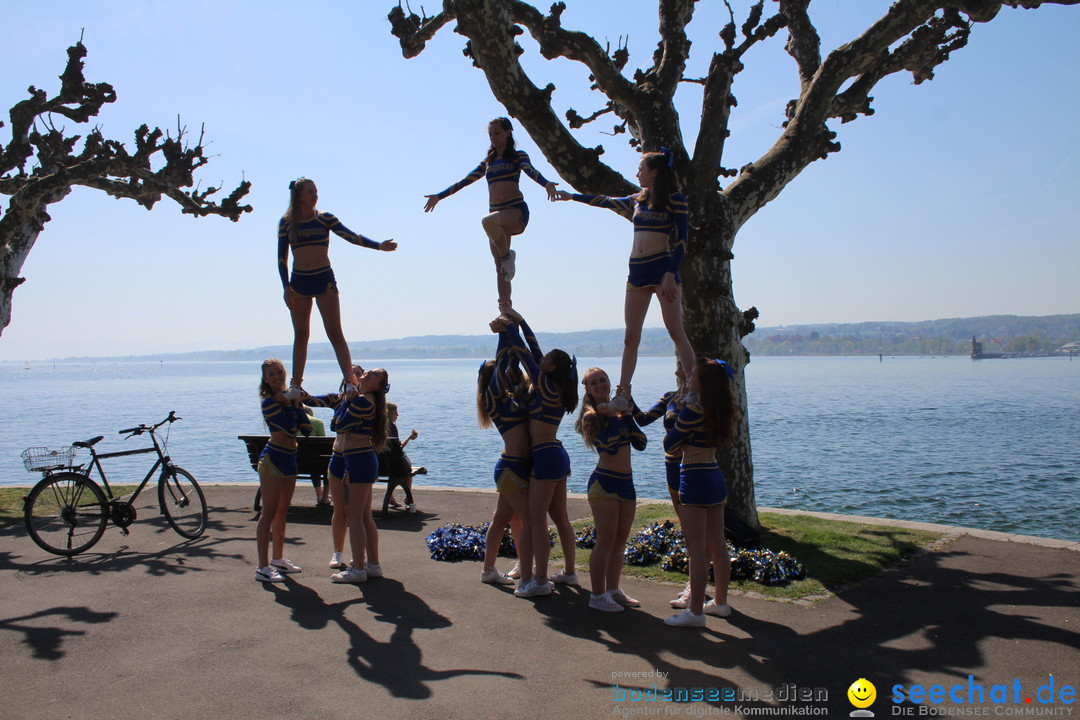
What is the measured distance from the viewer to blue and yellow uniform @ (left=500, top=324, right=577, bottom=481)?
704 cm

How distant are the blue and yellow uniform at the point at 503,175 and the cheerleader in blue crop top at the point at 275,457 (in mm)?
2504

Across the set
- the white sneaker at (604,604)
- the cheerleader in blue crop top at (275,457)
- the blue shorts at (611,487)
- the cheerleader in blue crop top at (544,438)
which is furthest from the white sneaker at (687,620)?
the cheerleader in blue crop top at (275,457)

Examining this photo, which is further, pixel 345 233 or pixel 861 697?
pixel 345 233

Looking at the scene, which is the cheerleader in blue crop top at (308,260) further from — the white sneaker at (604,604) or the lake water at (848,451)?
the lake water at (848,451)

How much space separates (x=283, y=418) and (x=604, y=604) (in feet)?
11.8

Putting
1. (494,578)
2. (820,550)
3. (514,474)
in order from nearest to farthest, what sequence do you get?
(514,474), (494,578), (820,550)

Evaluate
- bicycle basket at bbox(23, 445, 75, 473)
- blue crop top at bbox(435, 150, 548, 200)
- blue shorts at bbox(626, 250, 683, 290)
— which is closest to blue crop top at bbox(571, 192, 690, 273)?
blue shorts at bbox(626, 250, 683, 290)

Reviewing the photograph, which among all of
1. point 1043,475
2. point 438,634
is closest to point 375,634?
point 438,634

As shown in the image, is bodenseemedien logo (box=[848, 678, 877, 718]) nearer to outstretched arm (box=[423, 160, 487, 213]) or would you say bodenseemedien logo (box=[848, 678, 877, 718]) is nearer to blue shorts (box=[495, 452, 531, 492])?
blue shorts (box=[495, 452, 531, 492])

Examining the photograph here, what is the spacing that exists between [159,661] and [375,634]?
4.99 ft

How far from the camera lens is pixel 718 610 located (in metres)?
6.50

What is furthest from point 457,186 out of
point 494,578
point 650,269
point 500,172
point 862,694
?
point 862,694

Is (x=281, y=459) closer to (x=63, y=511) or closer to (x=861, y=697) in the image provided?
(x=63, y=511)

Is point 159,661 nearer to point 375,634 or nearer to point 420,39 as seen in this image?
point 375,634
